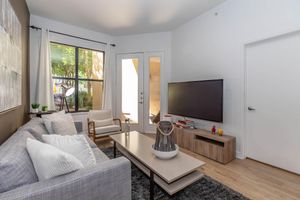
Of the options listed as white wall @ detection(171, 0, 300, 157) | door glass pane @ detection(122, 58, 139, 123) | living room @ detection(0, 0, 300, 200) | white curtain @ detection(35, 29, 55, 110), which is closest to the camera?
living room @ detection(0, 0, 300, 200)

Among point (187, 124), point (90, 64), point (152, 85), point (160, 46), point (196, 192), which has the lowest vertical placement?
point (196, 192)

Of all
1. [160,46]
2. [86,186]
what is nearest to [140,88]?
[160,46]

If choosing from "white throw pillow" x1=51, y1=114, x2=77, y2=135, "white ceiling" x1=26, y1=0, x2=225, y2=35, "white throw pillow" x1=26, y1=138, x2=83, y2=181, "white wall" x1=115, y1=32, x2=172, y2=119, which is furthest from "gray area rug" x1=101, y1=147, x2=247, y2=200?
"white ceiling" x1=26, y1=0, x2=225, y2=35

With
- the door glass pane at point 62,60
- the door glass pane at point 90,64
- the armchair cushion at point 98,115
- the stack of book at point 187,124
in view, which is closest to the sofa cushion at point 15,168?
the armchair cushion at point 98,115

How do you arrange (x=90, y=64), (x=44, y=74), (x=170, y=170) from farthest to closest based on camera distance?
(x=90, y=64) < (x=44, y=74) < (x=170, y=170)

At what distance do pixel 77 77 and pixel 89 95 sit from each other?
549 mm

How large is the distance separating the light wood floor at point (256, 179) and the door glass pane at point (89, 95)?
3111 mm

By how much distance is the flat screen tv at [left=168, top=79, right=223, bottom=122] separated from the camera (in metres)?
2.67

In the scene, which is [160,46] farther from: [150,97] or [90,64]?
[90,64]

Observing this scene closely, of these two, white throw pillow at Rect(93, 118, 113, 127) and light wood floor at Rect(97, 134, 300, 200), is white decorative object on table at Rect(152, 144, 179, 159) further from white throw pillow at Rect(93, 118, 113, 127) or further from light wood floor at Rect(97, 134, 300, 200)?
white throw pillow at Rect(93, 118, 113, 127)

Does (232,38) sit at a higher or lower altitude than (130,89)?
higher

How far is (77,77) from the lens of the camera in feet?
12.8

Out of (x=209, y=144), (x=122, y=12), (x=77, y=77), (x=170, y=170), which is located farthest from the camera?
(x=77, y=77)

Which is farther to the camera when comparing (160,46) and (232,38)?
(160,46)
